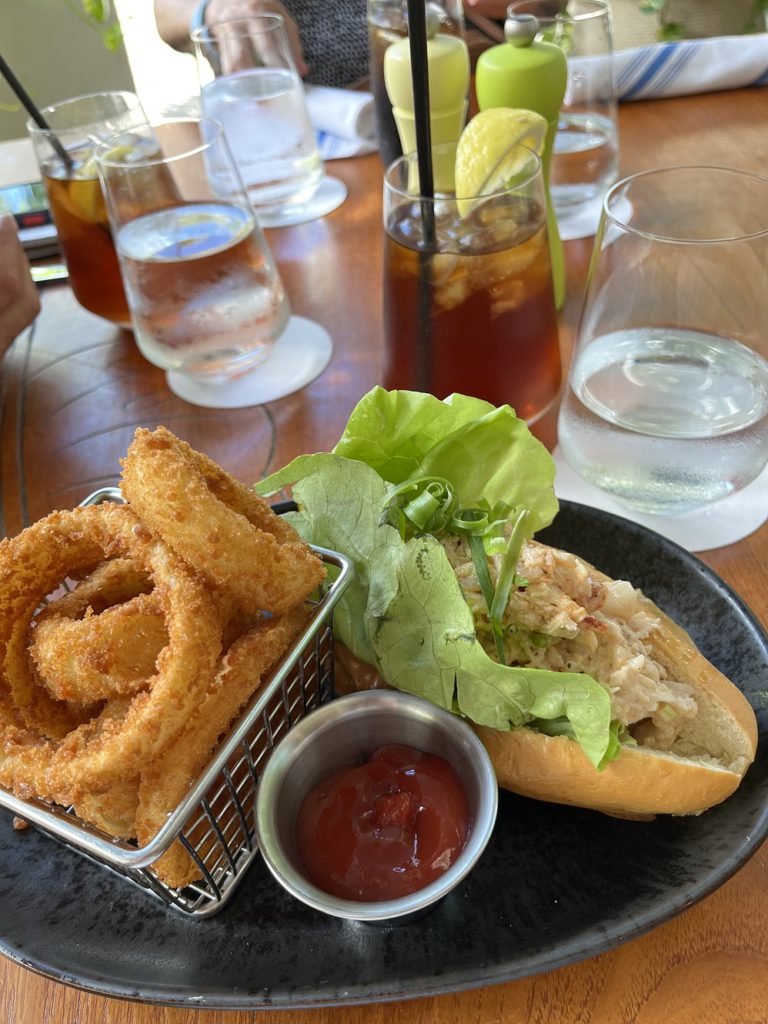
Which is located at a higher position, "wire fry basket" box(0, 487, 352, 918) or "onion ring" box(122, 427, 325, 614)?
"onion ring" box(122, 427, 325, 614)

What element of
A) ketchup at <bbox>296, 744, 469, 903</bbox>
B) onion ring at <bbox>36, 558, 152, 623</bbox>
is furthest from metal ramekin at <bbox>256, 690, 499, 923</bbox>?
onion ring at <bbox>36, 558, 152, 623</bbox>

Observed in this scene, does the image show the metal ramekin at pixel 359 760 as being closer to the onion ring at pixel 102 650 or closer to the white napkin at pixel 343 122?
the onion ring at pixel 102 650

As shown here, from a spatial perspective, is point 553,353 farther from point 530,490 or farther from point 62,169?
point 62,169

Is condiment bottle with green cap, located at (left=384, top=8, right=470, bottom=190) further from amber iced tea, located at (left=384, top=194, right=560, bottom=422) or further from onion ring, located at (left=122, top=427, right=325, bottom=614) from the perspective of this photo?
onion ring, located at (left=122, top=427, right=325, bottom=614)

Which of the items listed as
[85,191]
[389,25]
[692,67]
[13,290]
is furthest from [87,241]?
[692,67]

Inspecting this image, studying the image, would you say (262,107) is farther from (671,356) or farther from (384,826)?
(384,826)

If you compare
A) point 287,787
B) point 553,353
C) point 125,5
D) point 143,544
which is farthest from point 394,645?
point 125,5
